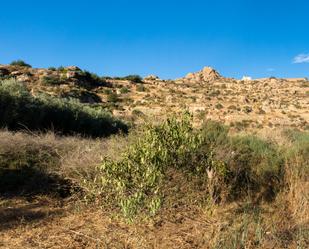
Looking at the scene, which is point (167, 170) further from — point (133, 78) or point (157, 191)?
point (133, 78)

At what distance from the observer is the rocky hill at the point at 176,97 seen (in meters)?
31.0

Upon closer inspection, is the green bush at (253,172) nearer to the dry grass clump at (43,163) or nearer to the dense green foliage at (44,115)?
the dry grass clump at (43,163)

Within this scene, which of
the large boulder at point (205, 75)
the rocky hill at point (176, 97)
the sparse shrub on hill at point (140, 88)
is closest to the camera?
the rocky hill at point (176, 97)

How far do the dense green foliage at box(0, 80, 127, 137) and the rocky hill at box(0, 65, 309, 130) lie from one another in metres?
10.4

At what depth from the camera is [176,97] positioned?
39469 mm

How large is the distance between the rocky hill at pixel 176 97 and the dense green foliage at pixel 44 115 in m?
10.4

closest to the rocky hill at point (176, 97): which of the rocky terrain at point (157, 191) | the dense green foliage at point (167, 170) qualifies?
the rocky terrain at point (157, 191)

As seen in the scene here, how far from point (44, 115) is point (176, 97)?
26.7 meters

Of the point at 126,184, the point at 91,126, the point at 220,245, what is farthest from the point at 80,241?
the point at 91,126

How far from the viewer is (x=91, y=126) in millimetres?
14969

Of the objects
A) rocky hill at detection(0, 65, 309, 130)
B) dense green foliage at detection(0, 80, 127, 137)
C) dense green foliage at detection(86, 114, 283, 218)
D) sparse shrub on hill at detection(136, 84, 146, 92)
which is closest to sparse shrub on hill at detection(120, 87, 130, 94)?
rocky hill at detection(0, 65, 309, 130)

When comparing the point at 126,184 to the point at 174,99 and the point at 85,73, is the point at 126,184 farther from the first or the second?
the point at 85,73

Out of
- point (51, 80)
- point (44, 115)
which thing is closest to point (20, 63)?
point (51, 80)

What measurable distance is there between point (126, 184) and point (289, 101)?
1553 inches
